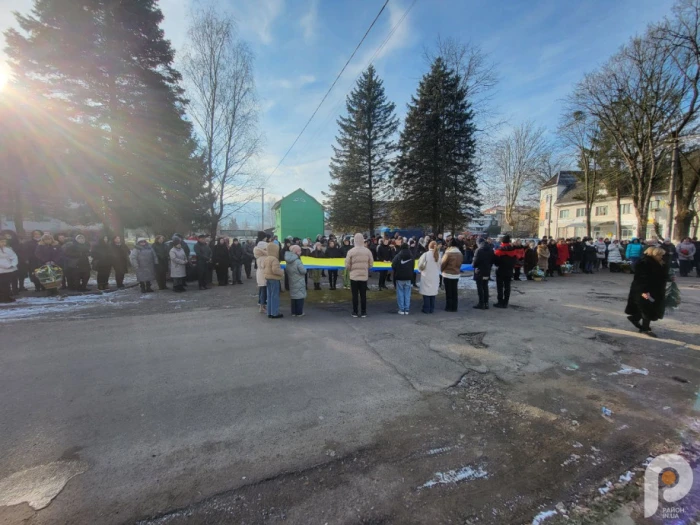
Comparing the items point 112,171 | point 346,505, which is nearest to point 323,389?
point 346,505

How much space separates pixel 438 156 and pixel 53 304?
2525 centimetres

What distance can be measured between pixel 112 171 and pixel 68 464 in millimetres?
17649

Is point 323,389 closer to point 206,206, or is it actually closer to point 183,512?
point 183,512

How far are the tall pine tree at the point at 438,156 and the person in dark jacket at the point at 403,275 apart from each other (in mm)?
19978

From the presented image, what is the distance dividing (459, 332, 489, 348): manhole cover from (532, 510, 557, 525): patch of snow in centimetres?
340

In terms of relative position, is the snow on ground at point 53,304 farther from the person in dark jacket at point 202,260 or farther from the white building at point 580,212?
the white building at point 580,212

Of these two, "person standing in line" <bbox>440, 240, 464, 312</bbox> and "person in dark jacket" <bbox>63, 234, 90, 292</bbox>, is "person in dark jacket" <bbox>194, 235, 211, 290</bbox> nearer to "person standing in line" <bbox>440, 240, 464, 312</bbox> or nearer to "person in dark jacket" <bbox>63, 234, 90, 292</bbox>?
"person in dark jacket" <bbox>63, 234, 90, 292</bbox>

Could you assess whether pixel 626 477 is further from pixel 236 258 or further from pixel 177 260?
pixel 236 258

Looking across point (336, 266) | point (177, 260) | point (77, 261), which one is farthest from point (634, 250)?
point (77, 261)

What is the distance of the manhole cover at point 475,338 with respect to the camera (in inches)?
219

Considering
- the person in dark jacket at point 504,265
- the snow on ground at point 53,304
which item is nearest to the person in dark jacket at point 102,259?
the snow on ground at point 53,304

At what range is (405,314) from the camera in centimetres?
769

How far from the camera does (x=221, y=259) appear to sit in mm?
12000

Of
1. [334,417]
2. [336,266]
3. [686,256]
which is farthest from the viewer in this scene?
[686,256]
